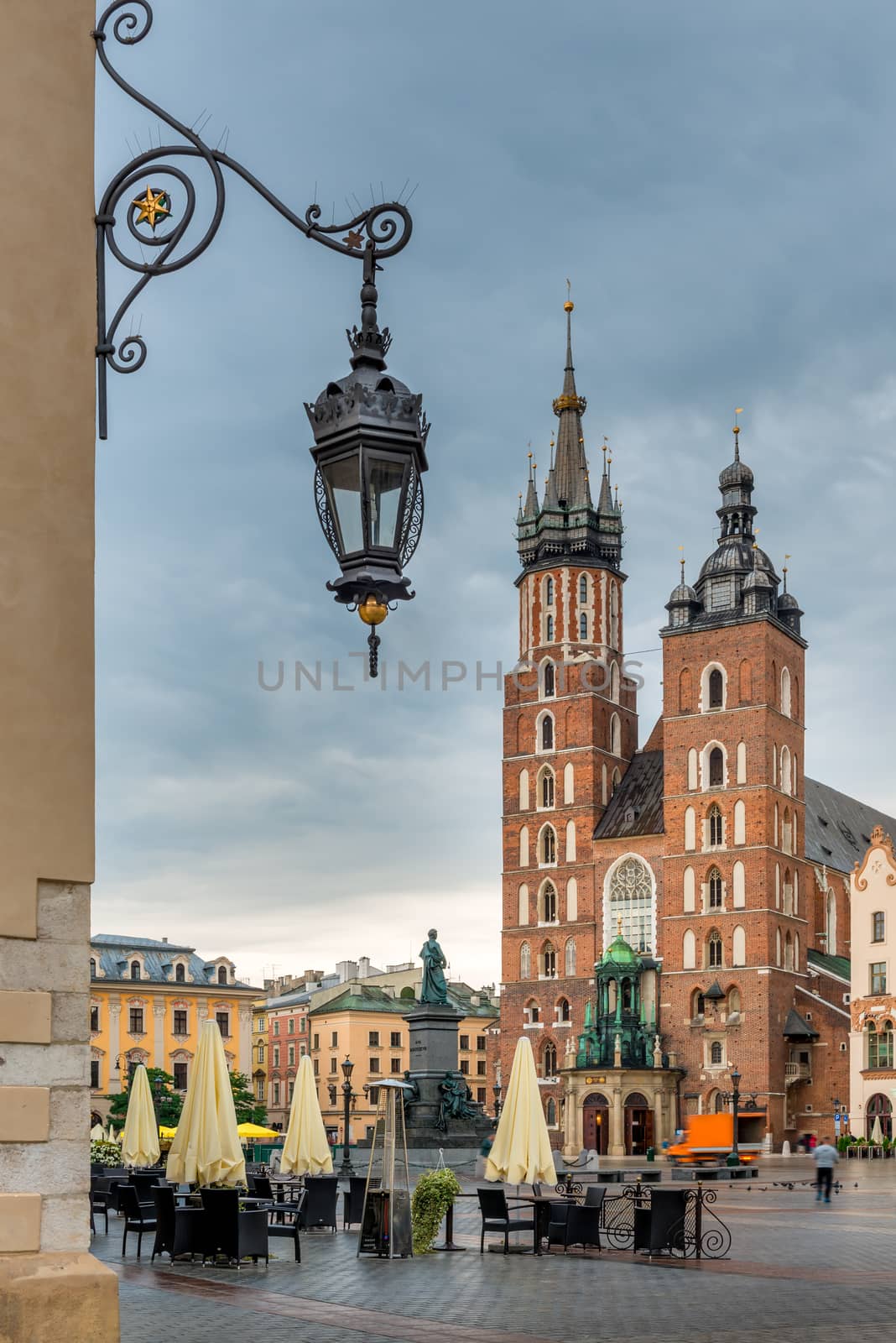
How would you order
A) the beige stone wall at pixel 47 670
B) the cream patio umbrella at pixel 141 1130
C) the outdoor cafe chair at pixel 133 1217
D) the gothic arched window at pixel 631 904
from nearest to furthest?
the beige stone wall at pixel 47 670, the outdoor cafe chair at pixel 133 1217, the cream patio umbrella at pixel 141 1130, the gothic arched window at pixel 631 904

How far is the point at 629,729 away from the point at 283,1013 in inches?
1130

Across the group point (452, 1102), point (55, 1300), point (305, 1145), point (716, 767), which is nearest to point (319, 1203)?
point (305, 1145)

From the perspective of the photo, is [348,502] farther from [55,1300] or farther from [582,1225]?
[582,1225]

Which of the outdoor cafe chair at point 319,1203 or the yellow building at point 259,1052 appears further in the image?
the yellow building at point 259,1052

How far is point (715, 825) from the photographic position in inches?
2815

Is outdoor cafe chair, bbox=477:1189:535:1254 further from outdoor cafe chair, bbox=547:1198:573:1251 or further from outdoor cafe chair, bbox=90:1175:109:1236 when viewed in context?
outdoor cafe chair, bbox=90:1175:109:1236

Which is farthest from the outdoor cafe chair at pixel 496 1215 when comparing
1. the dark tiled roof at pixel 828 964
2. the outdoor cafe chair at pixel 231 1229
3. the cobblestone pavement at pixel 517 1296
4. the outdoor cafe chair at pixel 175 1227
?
the dark tiled roof at pixel 828 964

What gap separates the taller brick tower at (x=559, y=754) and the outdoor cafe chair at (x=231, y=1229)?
56481 millimetres

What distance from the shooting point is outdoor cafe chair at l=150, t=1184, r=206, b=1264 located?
1655 cm

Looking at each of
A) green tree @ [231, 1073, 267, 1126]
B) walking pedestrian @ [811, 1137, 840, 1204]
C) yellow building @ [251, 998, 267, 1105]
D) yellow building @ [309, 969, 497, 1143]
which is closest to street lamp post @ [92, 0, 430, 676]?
walking pedestrian @ [811, 1137, 840, 1204]

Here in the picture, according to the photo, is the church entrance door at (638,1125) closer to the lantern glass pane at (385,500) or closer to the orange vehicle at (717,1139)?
the orange vehicle at (717,1139)

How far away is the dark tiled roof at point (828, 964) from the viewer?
70562 millimetres

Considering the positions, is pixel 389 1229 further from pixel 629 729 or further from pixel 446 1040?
pixel 629 729

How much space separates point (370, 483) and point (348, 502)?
0.12 metres
